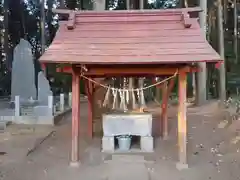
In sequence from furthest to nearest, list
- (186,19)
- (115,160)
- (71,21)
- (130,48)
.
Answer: (71,21), (115,160), (186,19), (130,48)

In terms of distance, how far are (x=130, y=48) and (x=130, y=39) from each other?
0.43m

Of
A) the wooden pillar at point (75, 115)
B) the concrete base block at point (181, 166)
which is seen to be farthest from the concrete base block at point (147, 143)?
the wooden pillar at point (75, 115)

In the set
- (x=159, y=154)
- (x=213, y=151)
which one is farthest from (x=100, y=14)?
(x=213, y=151)

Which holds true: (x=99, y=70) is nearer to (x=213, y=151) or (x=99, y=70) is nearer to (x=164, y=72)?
(x=164, y=72)

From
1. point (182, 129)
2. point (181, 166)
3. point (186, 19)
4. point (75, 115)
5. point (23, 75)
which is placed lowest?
point (181, 166)

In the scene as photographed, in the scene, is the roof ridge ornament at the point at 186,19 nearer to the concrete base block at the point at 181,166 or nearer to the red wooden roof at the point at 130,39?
the red wooden roof at the point at 130,39

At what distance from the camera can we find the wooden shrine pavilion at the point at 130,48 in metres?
7.75

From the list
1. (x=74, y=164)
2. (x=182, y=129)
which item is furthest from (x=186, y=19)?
(x=74, y=164)

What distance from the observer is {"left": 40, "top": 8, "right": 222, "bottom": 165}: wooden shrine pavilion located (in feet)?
25.4

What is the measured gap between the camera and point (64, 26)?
917 centimetres

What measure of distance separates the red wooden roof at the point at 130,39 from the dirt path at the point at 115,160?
2.45 meters

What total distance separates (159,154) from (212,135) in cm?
283

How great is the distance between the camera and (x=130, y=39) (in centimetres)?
852

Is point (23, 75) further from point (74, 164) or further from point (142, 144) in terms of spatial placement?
point (74, 164)
